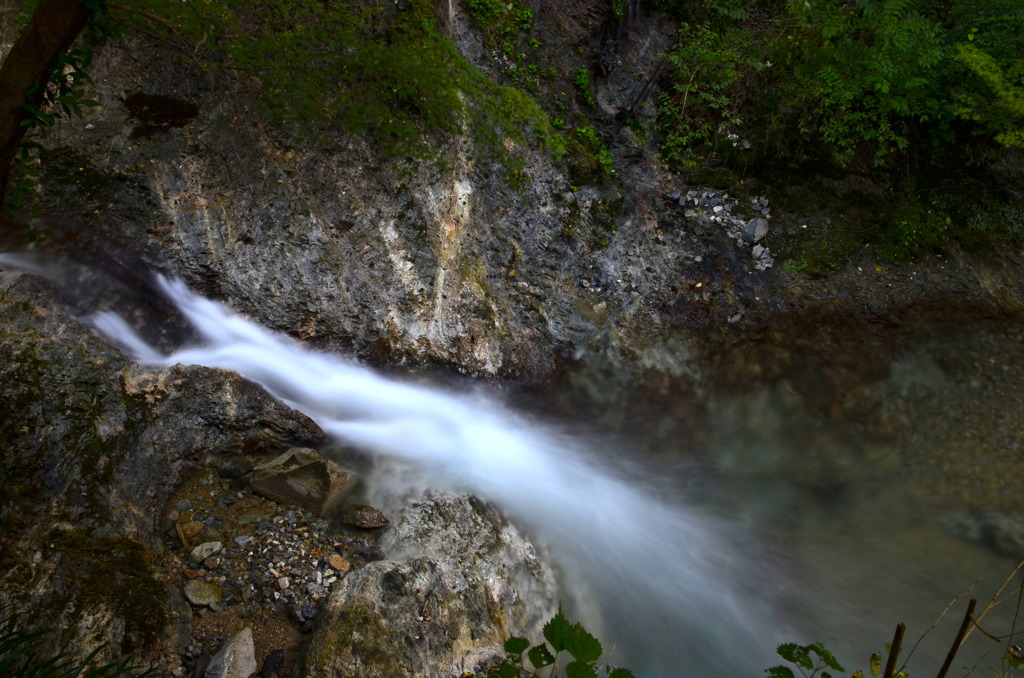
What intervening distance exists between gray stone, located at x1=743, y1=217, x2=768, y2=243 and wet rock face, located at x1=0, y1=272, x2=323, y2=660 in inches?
190

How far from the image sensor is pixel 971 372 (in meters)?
6.08

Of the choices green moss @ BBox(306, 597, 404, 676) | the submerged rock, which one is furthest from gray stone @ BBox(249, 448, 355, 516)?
green moss @ BBox(306, 597, 404, 676)

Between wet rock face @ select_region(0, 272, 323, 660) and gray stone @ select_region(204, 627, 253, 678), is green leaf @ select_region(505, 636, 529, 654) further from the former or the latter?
wet rock face @ select_region(0, 272, 323, 660)

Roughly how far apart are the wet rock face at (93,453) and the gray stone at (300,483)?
1.04ft

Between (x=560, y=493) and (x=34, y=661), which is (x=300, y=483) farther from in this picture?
(x=560, y=493)

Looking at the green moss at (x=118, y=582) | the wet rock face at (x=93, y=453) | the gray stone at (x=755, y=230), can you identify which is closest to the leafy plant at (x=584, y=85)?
the gray stone at (x=755, y=230)

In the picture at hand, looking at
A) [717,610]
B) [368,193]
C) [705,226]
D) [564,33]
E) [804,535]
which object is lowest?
[717,610]

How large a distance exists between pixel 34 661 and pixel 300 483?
1771mm

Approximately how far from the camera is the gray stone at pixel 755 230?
6.65 metres

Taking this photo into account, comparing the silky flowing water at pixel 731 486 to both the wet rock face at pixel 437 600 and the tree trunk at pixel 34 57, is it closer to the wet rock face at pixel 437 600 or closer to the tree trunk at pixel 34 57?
the wet rock face at pixel 437 600

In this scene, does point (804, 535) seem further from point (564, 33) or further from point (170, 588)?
point (564, 33)

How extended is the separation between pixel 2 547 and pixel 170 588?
2.92 ft

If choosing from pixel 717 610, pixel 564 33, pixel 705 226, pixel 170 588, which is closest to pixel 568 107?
pixel 564 33

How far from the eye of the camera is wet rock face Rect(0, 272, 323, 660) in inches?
133
